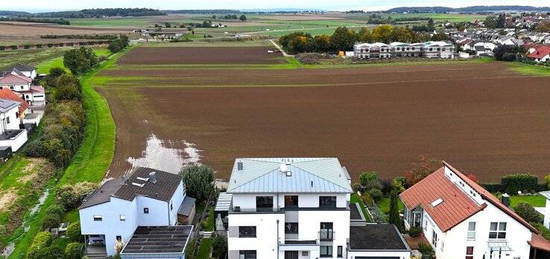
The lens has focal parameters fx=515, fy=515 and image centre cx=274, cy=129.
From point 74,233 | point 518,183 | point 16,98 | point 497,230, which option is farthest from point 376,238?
point 16,98

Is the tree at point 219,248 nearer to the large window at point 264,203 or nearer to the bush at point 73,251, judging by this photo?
the large window at point 264,203

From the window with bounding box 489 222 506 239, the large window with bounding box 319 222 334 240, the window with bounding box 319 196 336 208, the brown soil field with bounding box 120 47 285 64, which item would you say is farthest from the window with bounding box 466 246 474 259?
the brown soil field with bounding box 120 47 285 64

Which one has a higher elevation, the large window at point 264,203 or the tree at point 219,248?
the large window at point 264,203

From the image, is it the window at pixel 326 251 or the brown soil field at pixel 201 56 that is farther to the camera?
the brown soil field at pixel 201 56

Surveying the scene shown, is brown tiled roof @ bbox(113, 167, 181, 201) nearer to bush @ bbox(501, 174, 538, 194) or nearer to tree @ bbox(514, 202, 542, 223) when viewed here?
tree @ bbox(514, 202, 542, 223)

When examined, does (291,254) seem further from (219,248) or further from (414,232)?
(414,232)

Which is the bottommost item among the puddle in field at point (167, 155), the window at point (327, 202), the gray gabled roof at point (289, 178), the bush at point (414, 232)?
the bush at point (414, 232)

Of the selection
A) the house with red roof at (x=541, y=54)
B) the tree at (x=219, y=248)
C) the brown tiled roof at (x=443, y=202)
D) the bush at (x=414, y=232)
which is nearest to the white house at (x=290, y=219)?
the tree at (x=219, y=248)
